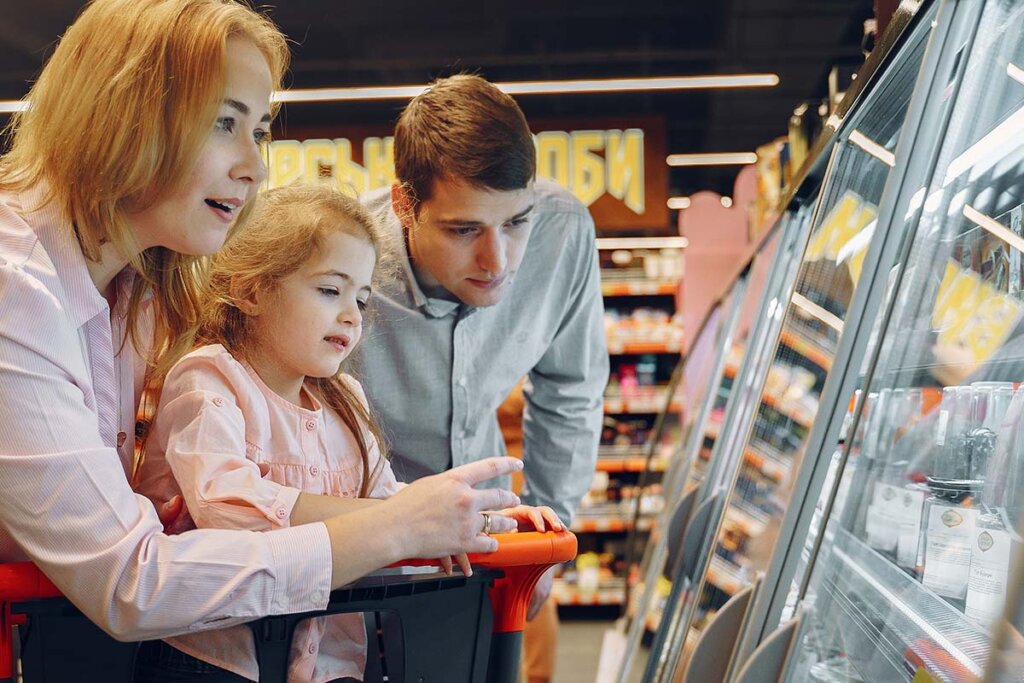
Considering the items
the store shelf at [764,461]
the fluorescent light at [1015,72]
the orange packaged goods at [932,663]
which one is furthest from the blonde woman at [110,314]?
the store shelf at [764,461]

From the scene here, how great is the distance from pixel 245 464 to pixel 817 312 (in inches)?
46.8

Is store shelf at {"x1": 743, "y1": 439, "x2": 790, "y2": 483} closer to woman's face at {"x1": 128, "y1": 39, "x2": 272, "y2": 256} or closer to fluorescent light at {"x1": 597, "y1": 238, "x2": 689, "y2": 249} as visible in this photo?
woman's face at {"x1": 128, "y1": 39, "x2": 272, "y2": 256}

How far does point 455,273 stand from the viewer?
69.5 inches

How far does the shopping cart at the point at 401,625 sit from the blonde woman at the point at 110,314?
5 cm

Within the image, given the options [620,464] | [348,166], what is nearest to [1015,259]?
[620,464]

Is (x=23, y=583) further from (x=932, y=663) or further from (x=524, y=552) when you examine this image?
(x=932, y=663)

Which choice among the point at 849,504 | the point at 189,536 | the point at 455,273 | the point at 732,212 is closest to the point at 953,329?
the point at 849,504

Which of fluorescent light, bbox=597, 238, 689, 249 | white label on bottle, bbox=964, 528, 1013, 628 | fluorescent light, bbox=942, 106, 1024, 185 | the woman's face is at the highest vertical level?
fluorescent light, bbox=942, 106, 1024, 185

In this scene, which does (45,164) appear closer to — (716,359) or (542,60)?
(716,359)

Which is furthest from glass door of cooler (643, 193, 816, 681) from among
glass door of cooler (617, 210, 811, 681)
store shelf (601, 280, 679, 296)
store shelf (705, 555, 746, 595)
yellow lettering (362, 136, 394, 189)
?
yellow lettering (362, 136, 394, 189)

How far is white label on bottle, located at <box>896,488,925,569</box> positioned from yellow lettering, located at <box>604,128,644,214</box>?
255 inches

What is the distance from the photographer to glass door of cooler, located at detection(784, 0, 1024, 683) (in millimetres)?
1169

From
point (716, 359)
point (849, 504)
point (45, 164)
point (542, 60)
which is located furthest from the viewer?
point (542, 60)

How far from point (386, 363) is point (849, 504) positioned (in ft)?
3.10
